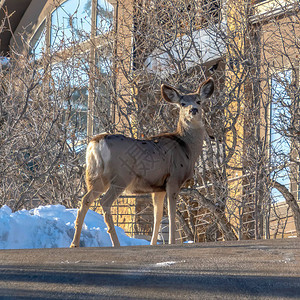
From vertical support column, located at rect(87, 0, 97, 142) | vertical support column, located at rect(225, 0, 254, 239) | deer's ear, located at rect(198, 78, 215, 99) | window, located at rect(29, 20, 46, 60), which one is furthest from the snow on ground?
vertical support column, located at rect(87, 0, 97, 142)

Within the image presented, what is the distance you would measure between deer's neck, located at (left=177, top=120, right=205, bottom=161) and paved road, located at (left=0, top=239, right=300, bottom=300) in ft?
9.46

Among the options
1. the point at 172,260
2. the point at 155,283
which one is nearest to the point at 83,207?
the point at 172,260

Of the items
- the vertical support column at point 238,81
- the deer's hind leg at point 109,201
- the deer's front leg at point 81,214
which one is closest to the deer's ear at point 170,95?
the deer's hind leg at point 109,201

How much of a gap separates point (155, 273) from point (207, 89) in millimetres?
4835

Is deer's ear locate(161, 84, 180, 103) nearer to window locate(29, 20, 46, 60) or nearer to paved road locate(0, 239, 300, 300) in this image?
paved road locate(0, 239, 300, 300)

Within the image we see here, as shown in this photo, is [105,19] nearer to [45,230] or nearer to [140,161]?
[45,230]

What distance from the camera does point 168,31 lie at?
1537 cm

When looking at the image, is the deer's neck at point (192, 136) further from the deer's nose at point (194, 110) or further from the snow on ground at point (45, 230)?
the snow on ground at point (45, 230)

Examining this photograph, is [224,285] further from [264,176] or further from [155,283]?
[264,176]

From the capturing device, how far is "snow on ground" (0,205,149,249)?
9.20 meters

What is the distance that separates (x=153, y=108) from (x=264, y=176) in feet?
12.1

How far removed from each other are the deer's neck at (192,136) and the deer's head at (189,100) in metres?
0.05

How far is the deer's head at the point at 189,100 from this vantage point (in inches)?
392

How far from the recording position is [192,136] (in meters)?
10.0
